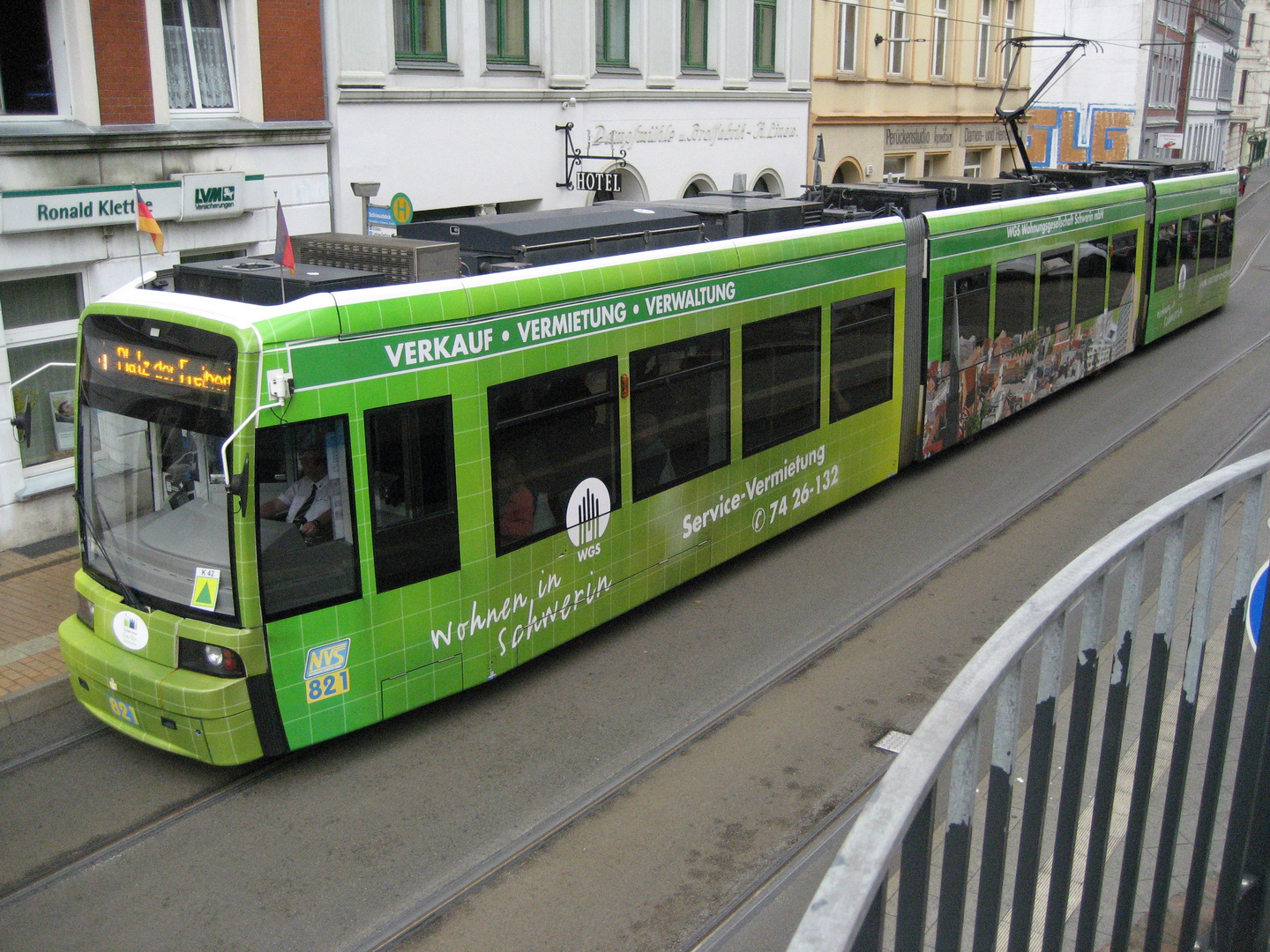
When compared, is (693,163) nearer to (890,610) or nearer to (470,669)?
(890,610)

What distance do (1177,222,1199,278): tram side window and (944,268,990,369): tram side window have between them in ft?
27.8

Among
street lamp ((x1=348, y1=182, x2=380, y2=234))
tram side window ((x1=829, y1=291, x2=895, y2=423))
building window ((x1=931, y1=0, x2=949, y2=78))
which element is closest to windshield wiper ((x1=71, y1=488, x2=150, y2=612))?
tram side window ((x1=829, y1=291, x2=895, y2=423))

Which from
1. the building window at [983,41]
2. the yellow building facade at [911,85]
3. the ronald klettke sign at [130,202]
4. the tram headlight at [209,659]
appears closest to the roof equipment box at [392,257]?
the tram headlight at [209,659]

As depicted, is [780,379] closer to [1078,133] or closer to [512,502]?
[512,502]

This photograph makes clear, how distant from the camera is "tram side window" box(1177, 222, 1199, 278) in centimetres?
1997

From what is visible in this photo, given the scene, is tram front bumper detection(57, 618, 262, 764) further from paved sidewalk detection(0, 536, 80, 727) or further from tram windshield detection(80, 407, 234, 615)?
paved sidewalk detection(0, 536, 80, 727)

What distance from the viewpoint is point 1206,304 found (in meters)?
22.8

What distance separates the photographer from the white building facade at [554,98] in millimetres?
14516

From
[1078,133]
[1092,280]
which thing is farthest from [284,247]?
[1078,133]

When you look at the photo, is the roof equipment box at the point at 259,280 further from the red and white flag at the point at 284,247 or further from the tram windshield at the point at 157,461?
the tram windshield at the point at 157,461

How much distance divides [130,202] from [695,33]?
Result: 12.0m

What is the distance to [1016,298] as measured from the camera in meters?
14.0

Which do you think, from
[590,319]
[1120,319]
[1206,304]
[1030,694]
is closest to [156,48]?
[590,319]

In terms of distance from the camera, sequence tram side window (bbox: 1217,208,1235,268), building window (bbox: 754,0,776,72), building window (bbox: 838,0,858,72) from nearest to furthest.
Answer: tram side window (bbox: 1217,208,1235,268) < building window (bbox: 754,0,776,72) < building window (bbox: 838,0,858,72)
